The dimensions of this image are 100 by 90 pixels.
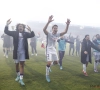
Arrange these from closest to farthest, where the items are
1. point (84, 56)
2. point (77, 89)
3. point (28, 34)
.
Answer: point (77, 89) < point (28, 34) < point (84, 56)

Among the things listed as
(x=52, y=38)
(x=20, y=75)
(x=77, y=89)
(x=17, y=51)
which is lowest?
(x=77, y=89)

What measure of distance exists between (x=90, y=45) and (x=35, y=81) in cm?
383

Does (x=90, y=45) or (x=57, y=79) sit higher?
(x=90, y=45)

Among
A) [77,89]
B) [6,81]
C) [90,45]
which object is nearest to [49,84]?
[77,89]

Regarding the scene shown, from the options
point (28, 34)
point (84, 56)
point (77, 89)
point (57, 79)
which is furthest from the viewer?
point (84, 56)

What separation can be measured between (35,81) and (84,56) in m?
3.17

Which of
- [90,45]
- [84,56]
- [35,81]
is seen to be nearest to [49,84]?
[35,81]

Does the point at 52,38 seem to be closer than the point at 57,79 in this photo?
Yes

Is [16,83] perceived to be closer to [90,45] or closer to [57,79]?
[57,79]

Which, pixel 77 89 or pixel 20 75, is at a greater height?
pixel 20 75

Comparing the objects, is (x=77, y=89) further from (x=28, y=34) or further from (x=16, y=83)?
(x=28, y=34)

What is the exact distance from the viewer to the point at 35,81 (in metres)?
7.46

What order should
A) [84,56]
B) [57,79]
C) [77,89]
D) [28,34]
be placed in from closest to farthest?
[77,89], [28,34], [57,79], [84,56]

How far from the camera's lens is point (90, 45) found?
9.40 metres
